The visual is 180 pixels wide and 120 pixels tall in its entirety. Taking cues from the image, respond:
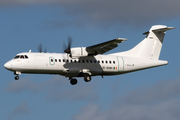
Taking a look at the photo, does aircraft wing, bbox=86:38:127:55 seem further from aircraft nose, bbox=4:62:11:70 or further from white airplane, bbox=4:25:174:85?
aircraft nose, bbox=4:62:11:70

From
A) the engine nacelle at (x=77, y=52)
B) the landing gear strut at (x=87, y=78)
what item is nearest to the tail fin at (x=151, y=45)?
the landing gear strut at (x=87, y=78)

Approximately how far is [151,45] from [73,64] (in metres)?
7.98

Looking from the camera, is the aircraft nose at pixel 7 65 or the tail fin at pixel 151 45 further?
the tail fin at pixel 151 45

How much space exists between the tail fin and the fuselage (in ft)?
2.31

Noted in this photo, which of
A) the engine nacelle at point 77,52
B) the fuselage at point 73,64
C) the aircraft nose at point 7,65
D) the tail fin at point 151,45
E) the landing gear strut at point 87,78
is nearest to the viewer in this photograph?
the aircraft nose at point 7,65

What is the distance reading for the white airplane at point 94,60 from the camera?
3309 centimetres

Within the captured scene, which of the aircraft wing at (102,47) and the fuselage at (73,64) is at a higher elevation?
the aircraft wing at (102,47)

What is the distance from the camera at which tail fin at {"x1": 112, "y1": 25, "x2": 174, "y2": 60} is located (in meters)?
37.5

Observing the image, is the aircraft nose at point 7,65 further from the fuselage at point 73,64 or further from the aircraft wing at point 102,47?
the aircraft wing at point 102,47

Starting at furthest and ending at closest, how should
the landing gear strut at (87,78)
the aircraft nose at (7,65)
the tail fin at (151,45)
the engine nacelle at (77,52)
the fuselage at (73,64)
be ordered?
the tail fin at (151,45), the landing gear strut at (87,78), the engine nacelle at (77,52), the fuselage at (73,64), the aircraft nose at (7,65)

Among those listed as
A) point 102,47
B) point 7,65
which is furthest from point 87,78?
point 7,65

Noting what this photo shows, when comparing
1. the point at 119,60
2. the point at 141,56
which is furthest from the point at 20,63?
the point at 141,56

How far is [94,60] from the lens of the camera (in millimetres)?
35062

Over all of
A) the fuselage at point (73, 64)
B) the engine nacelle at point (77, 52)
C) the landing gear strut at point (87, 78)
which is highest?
the engine nacelle at point (77, 52)
